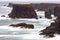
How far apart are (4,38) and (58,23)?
449 inches

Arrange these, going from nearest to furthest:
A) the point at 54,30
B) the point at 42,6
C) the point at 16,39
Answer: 1. the point at 16,39
2. the point at 54,30
3. the point at 42,6

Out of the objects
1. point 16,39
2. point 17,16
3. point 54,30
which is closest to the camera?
point 16,39

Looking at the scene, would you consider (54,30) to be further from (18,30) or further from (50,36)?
(18,30)

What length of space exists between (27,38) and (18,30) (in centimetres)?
1063

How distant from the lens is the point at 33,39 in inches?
2069

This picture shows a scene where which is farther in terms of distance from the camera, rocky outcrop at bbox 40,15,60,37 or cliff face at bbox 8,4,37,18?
cliff face at bbox 8,4,37,18

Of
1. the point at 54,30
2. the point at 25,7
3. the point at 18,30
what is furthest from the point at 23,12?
the point at 54,30

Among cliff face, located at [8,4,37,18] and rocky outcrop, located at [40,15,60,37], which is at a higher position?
rocky outcrop, located at [40,15,60,37]

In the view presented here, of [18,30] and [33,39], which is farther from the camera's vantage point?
[18,30]

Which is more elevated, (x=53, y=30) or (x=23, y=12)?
(x=53, y=30)

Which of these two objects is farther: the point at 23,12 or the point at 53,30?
the point at 23,12

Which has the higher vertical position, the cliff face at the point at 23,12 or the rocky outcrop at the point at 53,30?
the rocky outcrop at the point at 53,30

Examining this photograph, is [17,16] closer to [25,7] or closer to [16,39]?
[25,7]

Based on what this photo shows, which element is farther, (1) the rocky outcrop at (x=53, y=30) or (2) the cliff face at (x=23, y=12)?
(2) the cliff face at (x=23, y=12)
